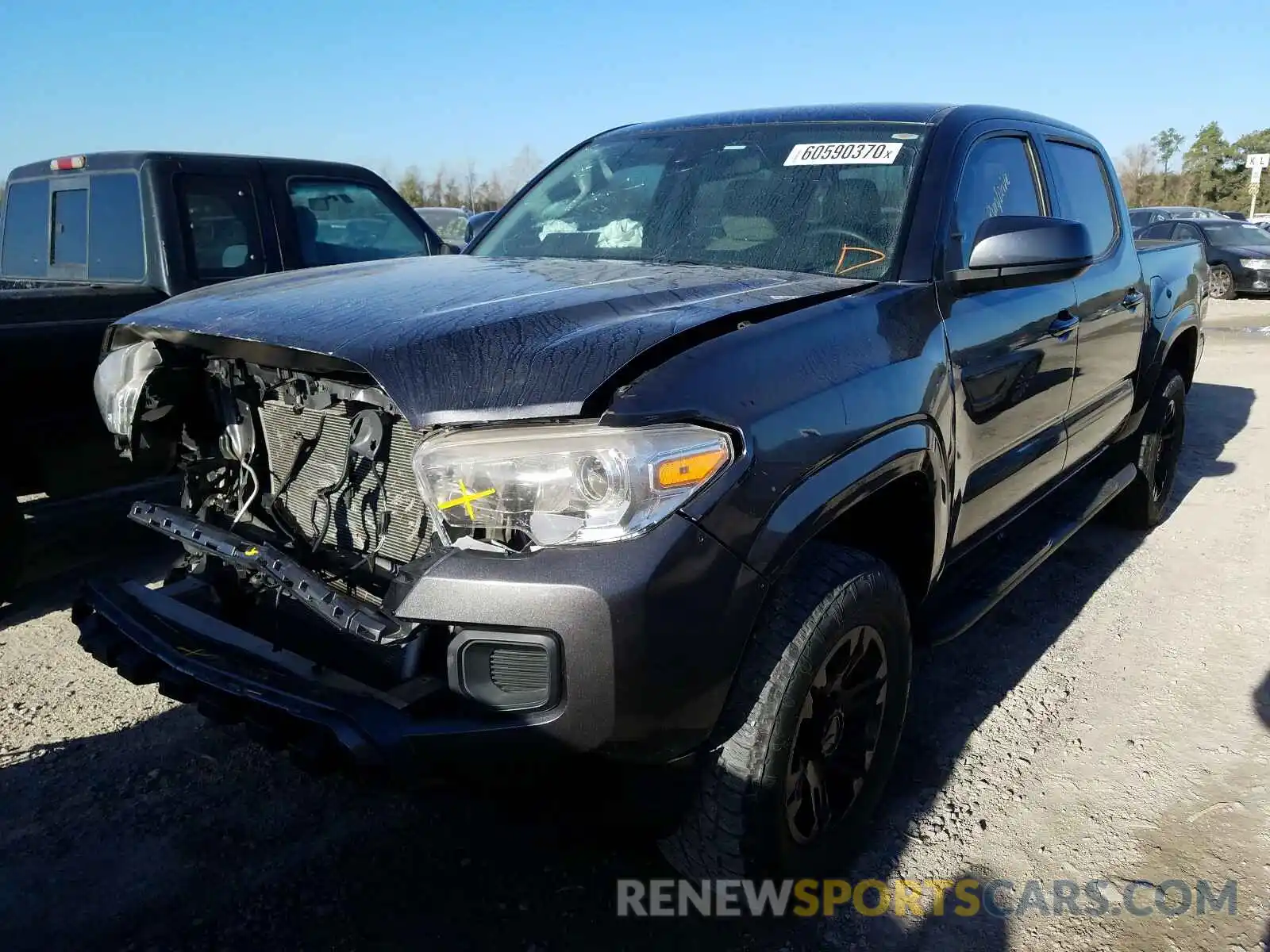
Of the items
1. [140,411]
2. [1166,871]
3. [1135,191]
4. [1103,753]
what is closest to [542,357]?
[140,411]

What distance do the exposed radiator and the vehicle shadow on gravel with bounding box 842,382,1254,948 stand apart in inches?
56.3

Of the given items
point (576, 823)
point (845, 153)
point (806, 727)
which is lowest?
point (576, 823)

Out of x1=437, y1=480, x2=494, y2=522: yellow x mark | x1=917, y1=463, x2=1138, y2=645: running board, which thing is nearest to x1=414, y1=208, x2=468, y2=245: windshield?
x1=917, y1=463, x2=1138, y2=645: running board

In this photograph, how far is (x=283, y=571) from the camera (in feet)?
6.63

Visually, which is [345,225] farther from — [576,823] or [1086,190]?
[576,823]

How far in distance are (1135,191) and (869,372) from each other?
198ft

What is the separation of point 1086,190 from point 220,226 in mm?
4077

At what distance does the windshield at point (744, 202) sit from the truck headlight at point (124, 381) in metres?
1.28

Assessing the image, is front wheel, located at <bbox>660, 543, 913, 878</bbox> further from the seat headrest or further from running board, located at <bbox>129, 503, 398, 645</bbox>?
the seat headrest

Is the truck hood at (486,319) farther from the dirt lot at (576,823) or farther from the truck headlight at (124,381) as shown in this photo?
the dirt lot at (576,823)

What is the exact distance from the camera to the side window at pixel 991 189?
2875mm

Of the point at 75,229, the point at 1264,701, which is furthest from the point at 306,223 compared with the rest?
the point at 1264,701

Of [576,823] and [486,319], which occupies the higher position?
[486,319]

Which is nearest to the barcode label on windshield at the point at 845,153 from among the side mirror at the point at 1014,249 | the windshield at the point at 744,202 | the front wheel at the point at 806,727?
the windshield at the point at 744,202
